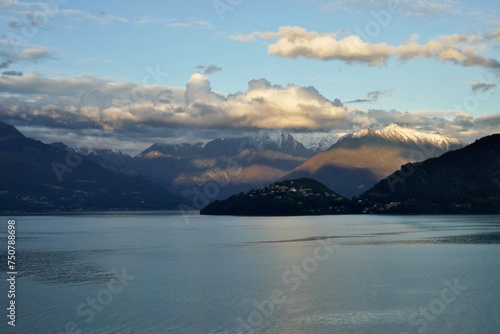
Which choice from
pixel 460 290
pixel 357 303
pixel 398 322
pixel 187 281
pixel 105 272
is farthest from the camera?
pixel 105 272

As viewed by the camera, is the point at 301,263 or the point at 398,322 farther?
the point at 301,263

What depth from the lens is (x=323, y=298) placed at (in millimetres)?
95938

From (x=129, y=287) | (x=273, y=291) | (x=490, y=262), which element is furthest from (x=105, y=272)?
(x=490, y=262)

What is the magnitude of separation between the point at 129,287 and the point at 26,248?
9665cm

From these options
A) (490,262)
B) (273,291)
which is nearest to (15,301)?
(273,291)

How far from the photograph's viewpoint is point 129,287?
353 ft

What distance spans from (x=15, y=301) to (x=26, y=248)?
103724mm

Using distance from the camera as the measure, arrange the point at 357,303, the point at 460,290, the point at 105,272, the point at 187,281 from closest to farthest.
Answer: the point at 357,303, the point at 460,290, the point at 187,281, the point at 105,272

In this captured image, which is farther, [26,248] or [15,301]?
[26,248]

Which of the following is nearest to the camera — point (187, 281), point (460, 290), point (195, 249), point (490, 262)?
point (460, 290)

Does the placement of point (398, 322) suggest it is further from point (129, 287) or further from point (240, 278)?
point (129, 287)

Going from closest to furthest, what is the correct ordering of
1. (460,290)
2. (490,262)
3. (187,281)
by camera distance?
(460,290)
(187,281)
(490,262)

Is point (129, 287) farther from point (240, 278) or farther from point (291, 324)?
point (291, 324)

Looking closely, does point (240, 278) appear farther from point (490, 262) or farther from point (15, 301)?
point (490, 262)
